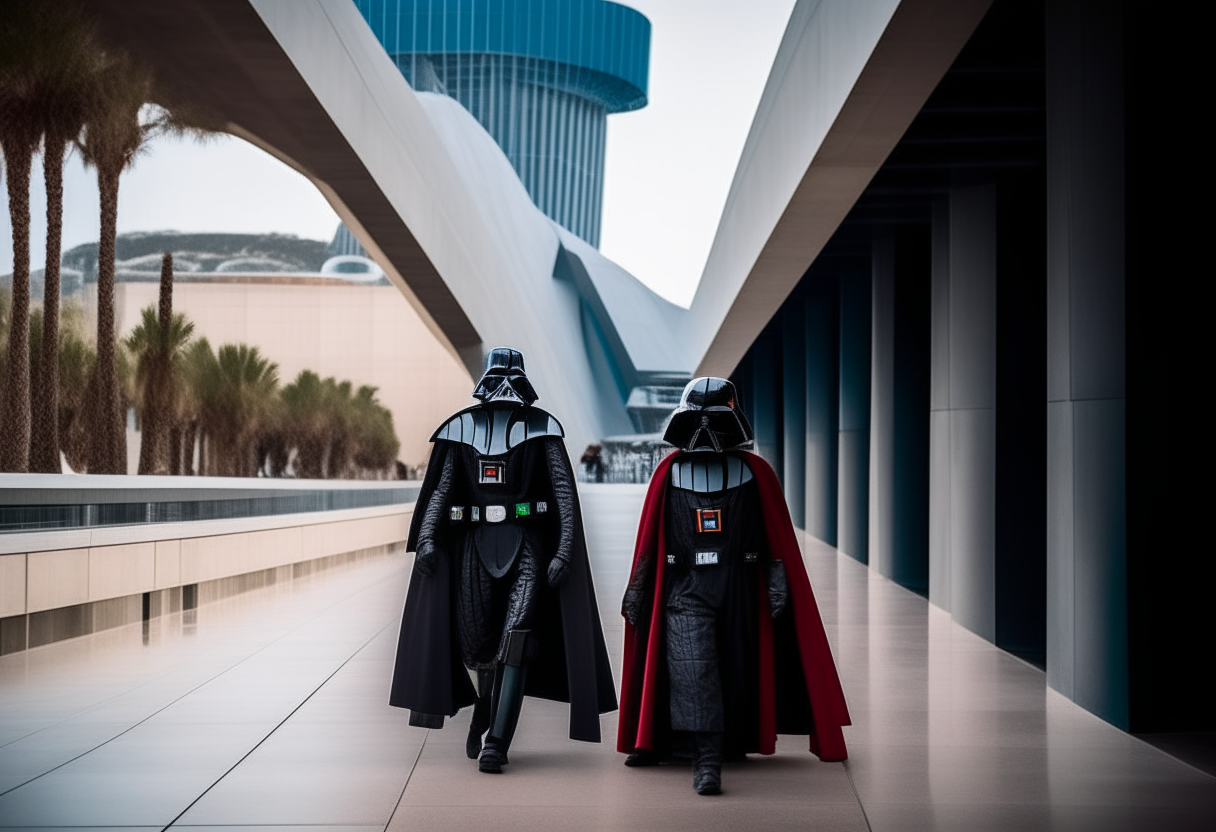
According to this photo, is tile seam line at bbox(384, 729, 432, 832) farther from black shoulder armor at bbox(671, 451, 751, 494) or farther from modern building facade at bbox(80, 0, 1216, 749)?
modern building facade at bbox(80, 0, 1216, 749)

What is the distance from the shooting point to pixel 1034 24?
839 cm

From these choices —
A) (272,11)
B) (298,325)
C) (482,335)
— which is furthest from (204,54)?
(298,325)

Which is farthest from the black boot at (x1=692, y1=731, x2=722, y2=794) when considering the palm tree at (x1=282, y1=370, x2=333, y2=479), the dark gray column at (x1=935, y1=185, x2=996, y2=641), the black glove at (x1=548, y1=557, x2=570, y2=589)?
the palm tree at (x1=282, y1=370, x2=333, y2=479)

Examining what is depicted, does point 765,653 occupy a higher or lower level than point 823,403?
lower

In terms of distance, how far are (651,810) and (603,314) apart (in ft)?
207

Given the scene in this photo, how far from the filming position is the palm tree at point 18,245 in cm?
1327

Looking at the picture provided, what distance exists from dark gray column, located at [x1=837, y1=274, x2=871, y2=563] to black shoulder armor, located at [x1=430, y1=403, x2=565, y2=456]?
13437 millimetres

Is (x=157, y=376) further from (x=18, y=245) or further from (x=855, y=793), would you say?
(x=855, y=793)

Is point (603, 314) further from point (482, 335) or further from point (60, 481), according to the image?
point (60, 481)

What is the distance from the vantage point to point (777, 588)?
19.0 ft

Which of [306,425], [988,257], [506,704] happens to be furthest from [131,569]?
[306,425]

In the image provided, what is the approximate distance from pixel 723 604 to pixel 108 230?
1402 cm

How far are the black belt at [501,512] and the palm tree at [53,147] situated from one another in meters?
8.47

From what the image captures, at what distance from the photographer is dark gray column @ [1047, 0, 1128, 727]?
6.88 metres
